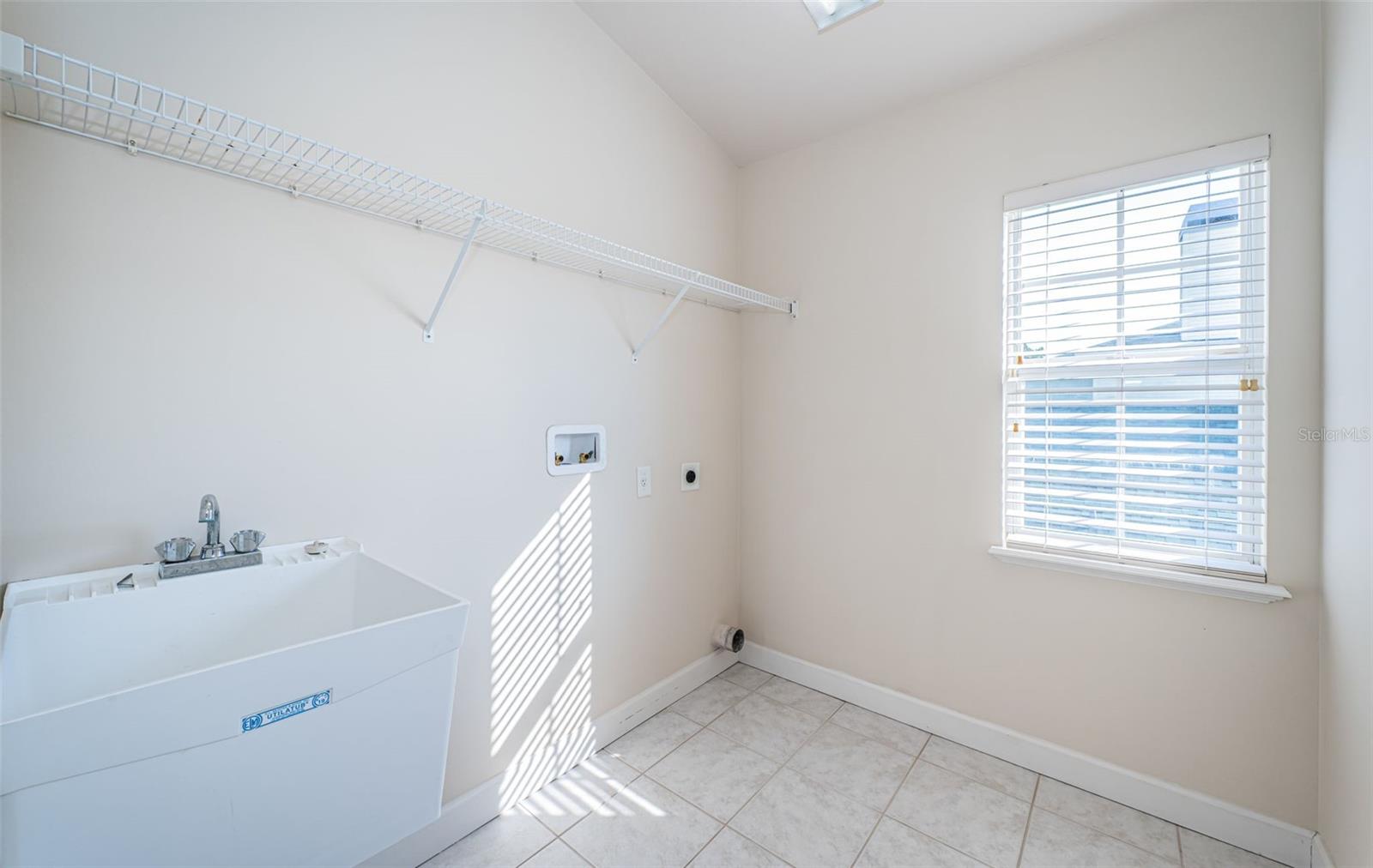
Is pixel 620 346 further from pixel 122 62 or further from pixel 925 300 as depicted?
pixel 122 62

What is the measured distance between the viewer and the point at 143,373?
43.8 inches

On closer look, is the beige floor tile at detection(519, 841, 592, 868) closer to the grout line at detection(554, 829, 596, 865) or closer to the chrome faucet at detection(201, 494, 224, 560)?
the grout line at detection(554, 829, 596, 865)

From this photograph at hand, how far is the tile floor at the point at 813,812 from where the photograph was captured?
1549 mm

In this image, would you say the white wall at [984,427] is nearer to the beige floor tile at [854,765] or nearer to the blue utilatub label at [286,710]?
the beige floor tile at [854,765]

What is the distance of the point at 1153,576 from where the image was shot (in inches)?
65.1

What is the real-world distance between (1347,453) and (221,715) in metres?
2.28

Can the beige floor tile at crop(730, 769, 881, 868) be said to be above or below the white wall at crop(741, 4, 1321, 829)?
below

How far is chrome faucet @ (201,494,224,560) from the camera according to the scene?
1105 mm

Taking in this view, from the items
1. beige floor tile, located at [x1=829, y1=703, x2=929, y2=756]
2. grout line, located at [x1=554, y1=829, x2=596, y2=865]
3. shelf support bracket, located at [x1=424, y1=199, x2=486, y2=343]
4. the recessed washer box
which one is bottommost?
grout line, located at [x1=554, y1=829, x2=596, y2=865]

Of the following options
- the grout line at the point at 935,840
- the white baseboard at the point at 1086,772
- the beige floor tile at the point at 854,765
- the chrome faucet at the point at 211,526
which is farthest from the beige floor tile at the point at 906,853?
the chrome faucet at the point at 211,526

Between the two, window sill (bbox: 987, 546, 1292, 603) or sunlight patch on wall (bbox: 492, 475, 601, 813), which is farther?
sunlight patch on wall (bbox: 492, 475, 601, 813)

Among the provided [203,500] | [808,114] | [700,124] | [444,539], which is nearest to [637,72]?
[700,124]

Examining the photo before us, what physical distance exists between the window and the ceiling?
0.49m

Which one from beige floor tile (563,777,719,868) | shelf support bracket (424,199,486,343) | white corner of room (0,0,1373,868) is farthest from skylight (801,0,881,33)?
beige floor tile (563,777,719,868)
